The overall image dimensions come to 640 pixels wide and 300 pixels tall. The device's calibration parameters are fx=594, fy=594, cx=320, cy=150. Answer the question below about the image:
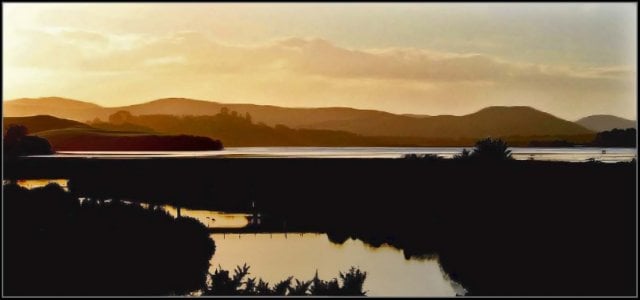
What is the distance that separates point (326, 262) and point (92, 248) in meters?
3.03

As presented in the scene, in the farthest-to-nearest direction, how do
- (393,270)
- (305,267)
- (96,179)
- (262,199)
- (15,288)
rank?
(262,199)
(96,179)
(393,270)
(305,267)
(15,288)

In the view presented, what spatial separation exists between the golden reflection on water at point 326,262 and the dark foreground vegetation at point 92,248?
49 centimetres

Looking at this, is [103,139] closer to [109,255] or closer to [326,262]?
[109,255]

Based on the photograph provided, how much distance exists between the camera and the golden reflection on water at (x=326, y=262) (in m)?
7.29

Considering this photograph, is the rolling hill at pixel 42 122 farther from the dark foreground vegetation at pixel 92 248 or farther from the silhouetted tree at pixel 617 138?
the silhouetted tree at pixel 617 138

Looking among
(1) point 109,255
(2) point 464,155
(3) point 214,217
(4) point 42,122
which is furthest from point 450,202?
(4) point 42,122

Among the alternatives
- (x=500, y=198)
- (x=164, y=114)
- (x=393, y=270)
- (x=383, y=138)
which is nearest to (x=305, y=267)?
(x=393, y=270)

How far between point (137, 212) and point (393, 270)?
4.04m

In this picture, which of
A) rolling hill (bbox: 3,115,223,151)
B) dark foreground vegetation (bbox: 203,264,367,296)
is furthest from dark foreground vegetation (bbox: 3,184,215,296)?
rolling hill (bbox: 3,115,223,151)

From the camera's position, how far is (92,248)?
302 inches

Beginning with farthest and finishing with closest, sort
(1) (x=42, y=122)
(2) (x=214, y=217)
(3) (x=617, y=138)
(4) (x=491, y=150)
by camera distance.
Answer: (2) (x=214, y=217) → (4) (x=491, y=150) → (3) (x=617, y=138) → (1) (x=42, y=122)

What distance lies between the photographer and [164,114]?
745 cm

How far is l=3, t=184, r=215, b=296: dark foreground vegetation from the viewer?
7.01 meters

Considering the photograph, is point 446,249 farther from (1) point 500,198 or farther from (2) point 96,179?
(2) point 96,179
